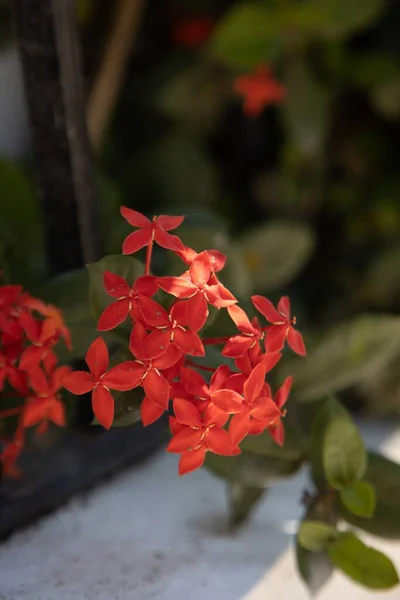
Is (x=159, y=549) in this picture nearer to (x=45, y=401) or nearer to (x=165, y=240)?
(x=45, y=401)

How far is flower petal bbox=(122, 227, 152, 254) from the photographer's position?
0.48 m

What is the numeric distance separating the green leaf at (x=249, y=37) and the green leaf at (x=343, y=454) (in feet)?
1.88

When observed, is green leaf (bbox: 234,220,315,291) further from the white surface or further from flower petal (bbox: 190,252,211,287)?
flower petal (bbox: 190,252,211,287)

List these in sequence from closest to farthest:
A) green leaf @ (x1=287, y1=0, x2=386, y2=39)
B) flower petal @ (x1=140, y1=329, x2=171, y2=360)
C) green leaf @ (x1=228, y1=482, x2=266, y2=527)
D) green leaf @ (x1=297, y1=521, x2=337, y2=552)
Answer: flower petal @ (x1=140, y1=329, x2=171, y2=360) → green leaf @ (x1=297, y1=521, x2=337, y2=552) → green leaf @ (x1=228, y1=482, x2=266, y2=527) → green leaf @ (x1=287, y1=0, x2=386, y2=39)

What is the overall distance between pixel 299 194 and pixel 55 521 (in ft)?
2.00

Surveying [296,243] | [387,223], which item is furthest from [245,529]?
[387,223]

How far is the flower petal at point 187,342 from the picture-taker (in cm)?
46

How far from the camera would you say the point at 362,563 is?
56 cm

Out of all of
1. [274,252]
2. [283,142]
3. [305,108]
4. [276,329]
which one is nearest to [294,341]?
[276,329]

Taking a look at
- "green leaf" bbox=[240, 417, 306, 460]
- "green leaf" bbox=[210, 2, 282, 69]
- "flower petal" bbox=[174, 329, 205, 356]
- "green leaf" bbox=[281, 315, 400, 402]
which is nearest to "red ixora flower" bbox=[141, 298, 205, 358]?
"flower petal" bbox=[174, 329, 205, 356]

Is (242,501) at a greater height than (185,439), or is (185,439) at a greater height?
(185,439)

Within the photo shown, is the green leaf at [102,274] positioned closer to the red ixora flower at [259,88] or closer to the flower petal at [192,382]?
the flower petal at [192,382]

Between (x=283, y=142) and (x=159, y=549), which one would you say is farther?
(x=283, y=142)

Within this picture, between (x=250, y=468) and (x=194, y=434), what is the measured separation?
0.17 metres
